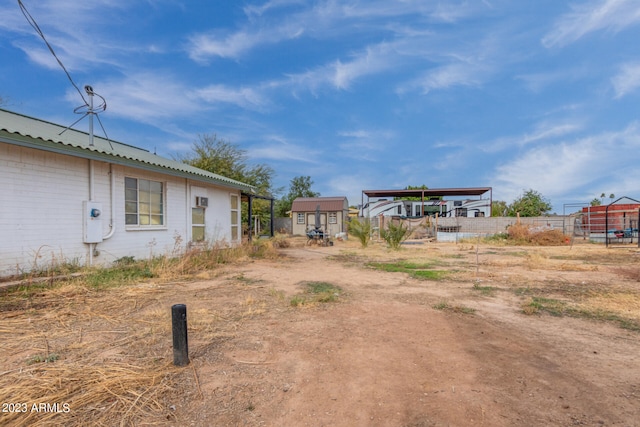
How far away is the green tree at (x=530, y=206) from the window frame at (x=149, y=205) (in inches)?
1293

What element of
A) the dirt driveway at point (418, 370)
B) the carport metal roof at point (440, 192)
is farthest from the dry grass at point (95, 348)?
the carport metal roof at point (440, 192)

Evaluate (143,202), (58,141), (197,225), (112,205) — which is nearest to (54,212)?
(112,205)

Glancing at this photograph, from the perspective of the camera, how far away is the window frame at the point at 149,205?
27.3ft

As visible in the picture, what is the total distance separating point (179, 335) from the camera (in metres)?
2.81

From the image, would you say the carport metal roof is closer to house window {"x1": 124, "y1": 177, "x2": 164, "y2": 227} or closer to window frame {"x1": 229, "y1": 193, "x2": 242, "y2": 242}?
window frame {"x1": 229, "y1": 193, "x2": 242, "y2": 242}

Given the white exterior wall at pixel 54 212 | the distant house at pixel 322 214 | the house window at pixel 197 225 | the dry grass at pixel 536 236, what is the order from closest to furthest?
the white exterior wall at pixel 54 212, the house window at pixel 197 225, the dry grass at pixel 536 236, the distant house at pixel 322 214

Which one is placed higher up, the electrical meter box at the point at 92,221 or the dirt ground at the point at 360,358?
the electrical meter box at the point at 92,221

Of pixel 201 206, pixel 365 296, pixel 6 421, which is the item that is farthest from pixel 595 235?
pixel 6 421

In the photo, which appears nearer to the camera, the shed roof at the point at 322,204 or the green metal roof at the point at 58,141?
the green metal roof at the point at 58,141

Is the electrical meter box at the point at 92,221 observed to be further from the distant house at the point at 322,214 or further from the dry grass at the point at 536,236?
the distant house at the point at 322,214

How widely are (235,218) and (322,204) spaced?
17.7m

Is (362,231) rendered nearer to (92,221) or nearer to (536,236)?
(536,236)

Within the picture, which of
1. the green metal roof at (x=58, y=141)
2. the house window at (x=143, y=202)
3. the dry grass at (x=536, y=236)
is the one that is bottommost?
the dry grass at (x=536, y=236)

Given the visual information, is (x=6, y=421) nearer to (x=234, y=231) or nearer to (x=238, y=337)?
(x=238, y=337)
